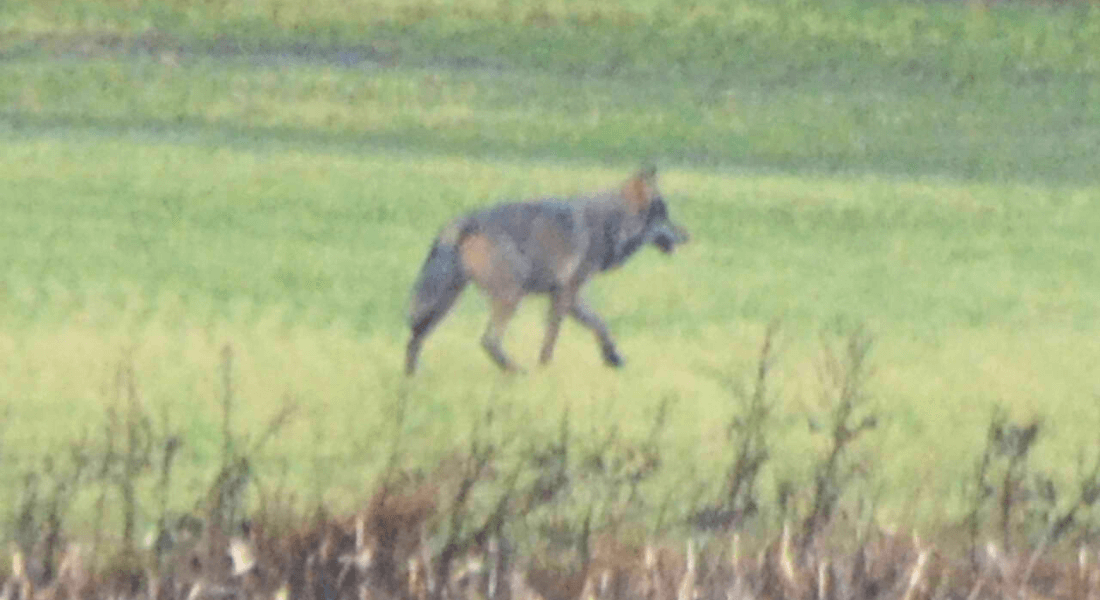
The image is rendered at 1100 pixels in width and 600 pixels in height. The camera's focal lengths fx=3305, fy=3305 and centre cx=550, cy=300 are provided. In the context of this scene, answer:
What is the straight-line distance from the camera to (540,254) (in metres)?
13.9

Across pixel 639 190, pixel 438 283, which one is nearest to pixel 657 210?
pixel 639 190

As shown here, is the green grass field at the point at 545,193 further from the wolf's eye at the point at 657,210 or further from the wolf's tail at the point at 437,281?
the wolf's eye at the point at 657,210

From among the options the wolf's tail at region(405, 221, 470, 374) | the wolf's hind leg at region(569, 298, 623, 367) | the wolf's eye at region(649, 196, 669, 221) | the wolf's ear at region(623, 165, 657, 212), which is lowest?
the wolf's hind leg at region(569, 298, 623, 367)

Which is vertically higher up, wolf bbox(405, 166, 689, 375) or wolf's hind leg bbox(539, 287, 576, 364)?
wolf bbox(405, 166, 689, 375)

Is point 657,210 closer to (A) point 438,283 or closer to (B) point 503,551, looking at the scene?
(A) point 438,283

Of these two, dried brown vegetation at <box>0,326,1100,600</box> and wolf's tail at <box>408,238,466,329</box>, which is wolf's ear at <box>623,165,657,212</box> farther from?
dried brown vegetation at <box>0,326,1100,600</box>

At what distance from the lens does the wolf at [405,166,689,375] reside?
13500 millimetres

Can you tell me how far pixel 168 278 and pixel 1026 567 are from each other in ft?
26.3

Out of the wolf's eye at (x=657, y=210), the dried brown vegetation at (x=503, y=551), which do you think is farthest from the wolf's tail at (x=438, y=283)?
the dried brown vegetation at (x=503, y=551)

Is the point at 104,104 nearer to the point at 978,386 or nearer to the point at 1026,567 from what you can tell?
the point at 978,386

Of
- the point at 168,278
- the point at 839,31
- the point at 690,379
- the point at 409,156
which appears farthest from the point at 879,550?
the point at 839,31

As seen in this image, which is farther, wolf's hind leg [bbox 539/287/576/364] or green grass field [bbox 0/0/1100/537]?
wolf's hind leg [bbox 539/287/576/364]

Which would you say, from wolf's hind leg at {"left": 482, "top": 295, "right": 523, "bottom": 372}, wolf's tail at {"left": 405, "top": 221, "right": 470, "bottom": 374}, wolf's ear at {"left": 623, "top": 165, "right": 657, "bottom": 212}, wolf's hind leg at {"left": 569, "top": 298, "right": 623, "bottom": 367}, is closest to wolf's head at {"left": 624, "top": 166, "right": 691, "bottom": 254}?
wolf's ear at {"left": 623, "top": 165, "right": 657, "bottom": 212}

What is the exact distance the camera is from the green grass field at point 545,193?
13016 mm
